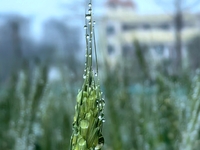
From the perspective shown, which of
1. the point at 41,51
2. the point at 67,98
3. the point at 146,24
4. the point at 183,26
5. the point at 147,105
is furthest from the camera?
the point at 183,26

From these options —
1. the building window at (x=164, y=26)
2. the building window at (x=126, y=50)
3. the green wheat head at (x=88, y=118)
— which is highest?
the building window at (x=164, y=26)

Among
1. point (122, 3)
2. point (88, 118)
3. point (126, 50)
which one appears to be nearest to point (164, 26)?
point (122, 3)

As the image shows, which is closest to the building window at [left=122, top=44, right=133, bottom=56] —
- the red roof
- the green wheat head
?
the red roof

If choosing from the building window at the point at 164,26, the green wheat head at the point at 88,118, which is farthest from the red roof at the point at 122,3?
the green wheat head at the point at 88,118

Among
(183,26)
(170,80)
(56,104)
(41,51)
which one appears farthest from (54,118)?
(183,26)

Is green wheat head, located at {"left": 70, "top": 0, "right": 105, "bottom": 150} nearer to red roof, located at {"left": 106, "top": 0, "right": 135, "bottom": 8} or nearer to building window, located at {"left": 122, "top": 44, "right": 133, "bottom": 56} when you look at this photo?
building window, located at {"left": 122, "top": 44, "right": 133, "bottom": 56}

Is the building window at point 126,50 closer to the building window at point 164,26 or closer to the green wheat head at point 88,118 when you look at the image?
the building window at point 164,26

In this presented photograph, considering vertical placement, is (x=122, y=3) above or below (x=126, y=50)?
above

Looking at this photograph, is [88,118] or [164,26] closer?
[88,118]

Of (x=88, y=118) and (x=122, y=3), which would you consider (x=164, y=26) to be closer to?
(x=122, y=3)

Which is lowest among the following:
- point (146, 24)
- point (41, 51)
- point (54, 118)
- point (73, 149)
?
point (73, 149)

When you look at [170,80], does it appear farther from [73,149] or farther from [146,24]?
[146,24]
